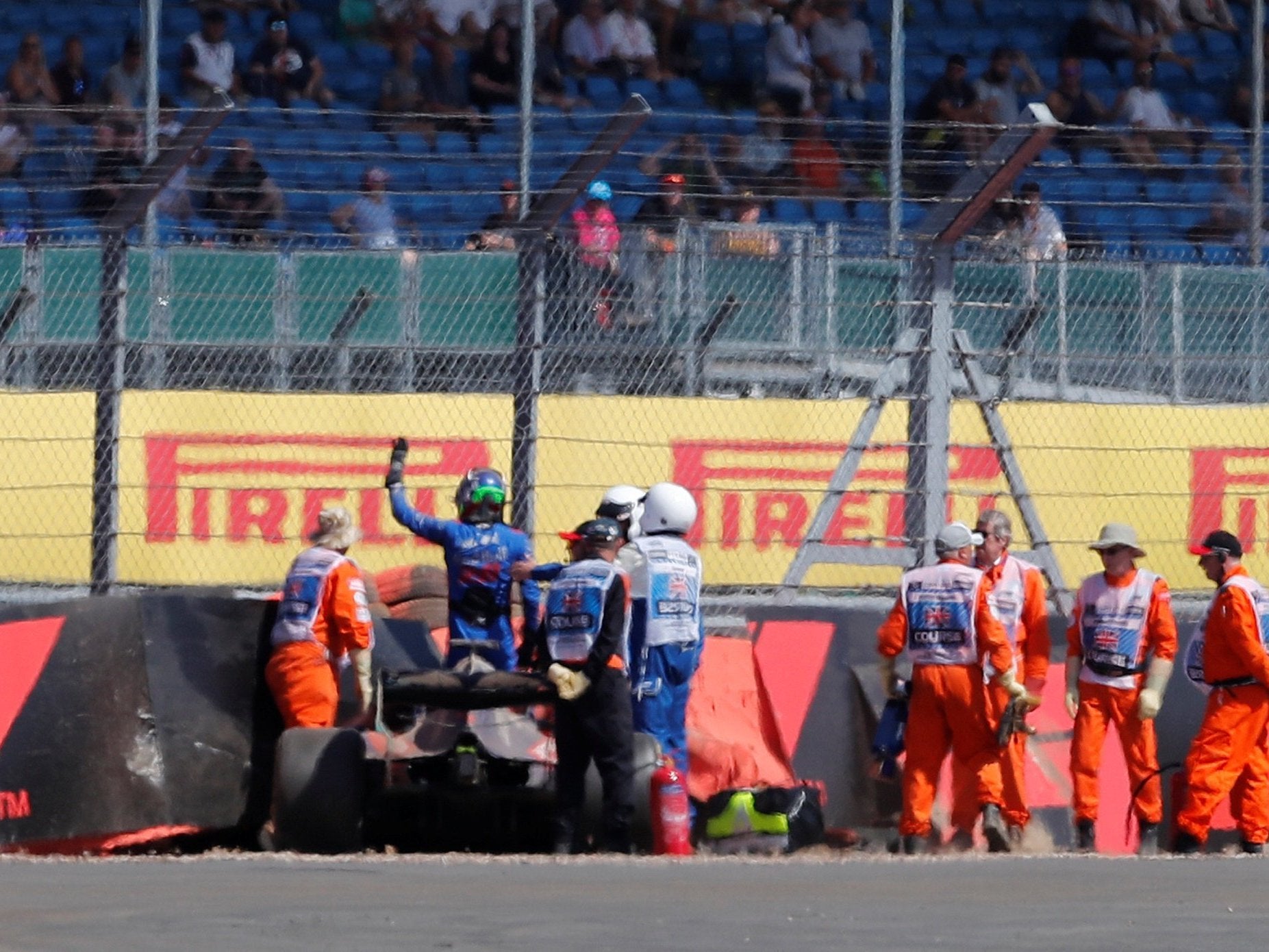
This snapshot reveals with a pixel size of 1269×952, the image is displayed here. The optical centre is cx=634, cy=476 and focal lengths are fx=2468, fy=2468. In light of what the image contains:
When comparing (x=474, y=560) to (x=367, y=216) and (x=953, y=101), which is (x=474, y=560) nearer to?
(x=367, y=216)

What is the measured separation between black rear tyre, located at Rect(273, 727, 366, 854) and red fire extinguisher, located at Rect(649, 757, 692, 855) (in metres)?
1.07

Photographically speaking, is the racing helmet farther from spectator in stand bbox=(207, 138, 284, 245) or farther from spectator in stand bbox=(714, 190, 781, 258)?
spectator in stand bbox=(207, 138, 284, 245)

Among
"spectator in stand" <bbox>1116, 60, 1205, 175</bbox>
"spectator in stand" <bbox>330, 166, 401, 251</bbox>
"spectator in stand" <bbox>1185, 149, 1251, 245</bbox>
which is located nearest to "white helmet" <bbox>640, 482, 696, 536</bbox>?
"spectator in stand" <bbox>330, 166, 401, 251</bbox>

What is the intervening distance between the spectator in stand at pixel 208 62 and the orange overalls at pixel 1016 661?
8681 mm

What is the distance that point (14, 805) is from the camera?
923cm

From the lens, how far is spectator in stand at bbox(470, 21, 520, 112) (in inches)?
690

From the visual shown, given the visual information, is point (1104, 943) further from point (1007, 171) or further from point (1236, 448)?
point (1236, 448)

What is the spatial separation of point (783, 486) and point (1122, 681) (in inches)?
92.0

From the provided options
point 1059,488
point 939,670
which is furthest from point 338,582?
point 1059,488

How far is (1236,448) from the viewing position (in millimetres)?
12531

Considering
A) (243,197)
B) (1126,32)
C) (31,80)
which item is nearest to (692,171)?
(243,197)

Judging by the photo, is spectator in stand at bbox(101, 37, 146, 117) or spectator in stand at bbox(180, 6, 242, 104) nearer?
spectator in stand at bbox(101, 37, 146, 117)

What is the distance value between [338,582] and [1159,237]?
7.31 metres

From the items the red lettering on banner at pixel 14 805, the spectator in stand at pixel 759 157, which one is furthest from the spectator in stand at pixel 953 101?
the red lettering on banner at pixel 14 805
